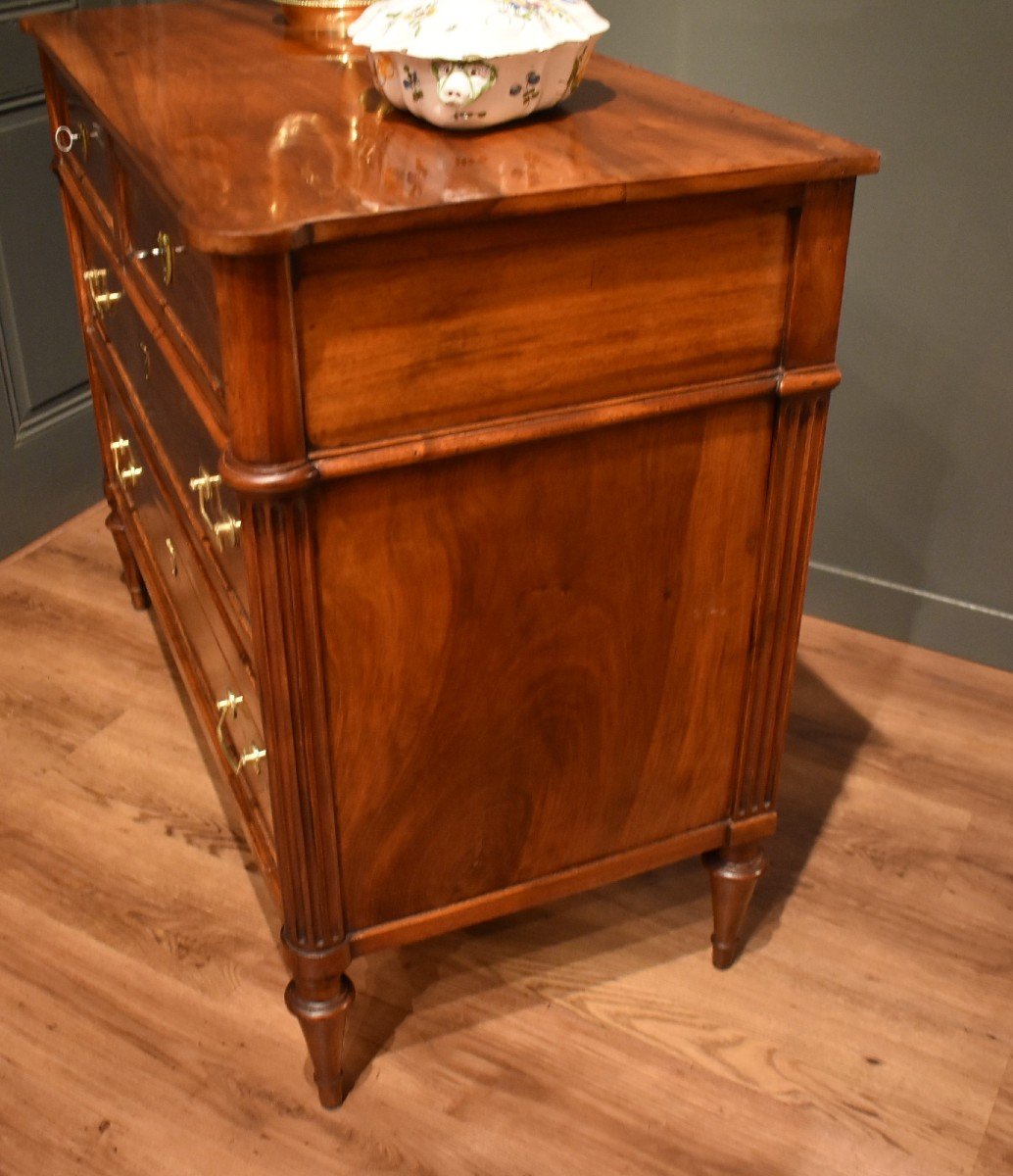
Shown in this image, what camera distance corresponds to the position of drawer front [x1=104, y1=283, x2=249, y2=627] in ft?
4.55

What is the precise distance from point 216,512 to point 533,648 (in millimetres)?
402

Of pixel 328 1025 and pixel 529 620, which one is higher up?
pixel 529 620

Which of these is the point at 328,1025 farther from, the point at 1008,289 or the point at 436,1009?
the point at 1008,289

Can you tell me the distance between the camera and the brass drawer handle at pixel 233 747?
146 centimetres

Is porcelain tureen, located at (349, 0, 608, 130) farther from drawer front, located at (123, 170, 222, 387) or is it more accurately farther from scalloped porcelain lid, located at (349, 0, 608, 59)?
drawer front, located at (123, 170, 222, 387)

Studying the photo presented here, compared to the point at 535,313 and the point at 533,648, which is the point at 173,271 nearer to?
the point at 535,313

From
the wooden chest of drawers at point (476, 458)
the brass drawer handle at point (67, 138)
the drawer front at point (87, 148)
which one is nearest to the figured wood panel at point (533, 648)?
the wooden chest of drawers at point (476, 458)

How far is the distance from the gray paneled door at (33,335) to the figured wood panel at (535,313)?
5.42ft

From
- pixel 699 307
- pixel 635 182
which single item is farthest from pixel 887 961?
pixel 635 182

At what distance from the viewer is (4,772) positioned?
2068 millimetres

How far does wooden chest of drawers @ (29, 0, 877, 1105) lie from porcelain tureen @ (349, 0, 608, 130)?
34mm

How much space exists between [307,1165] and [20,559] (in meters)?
1.56

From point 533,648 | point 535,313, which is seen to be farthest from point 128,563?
point 535,313

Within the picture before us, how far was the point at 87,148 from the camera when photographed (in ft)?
5.80
